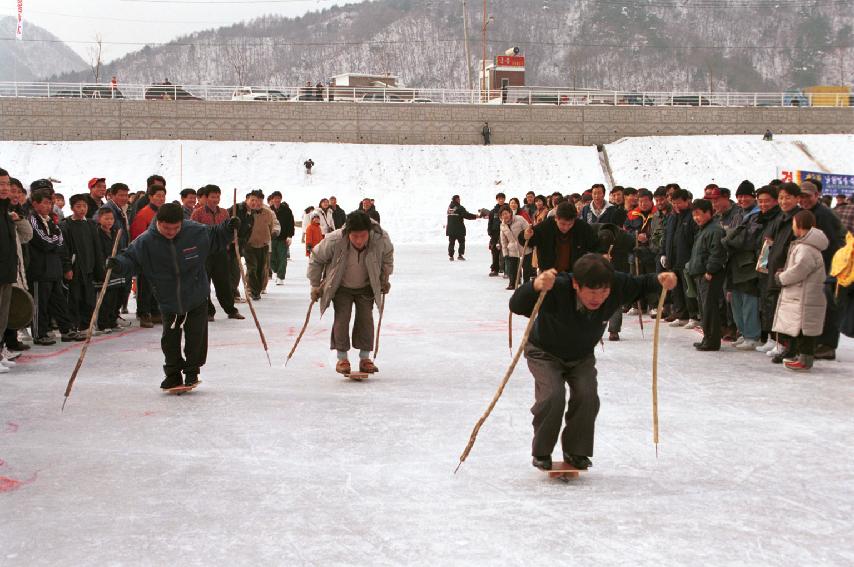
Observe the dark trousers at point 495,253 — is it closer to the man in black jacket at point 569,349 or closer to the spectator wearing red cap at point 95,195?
the spectator wearing red cap at point 95,195

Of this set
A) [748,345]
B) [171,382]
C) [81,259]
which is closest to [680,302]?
[748,345]

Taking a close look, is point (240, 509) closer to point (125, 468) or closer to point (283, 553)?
point (283, 553)

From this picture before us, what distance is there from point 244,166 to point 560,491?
39.0 metres

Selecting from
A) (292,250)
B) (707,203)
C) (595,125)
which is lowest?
(292,250)

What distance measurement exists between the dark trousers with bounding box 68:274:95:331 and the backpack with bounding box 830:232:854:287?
8.25m

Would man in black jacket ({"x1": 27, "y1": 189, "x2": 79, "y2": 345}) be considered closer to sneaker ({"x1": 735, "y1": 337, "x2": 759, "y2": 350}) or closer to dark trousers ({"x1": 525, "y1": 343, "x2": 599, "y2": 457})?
dark trousers ({"x1": 525, "y1": 343, "x2": 599, "y2": 457})

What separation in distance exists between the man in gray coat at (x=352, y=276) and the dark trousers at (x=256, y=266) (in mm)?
6670

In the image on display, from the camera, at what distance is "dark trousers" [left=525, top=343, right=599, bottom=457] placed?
517 cm

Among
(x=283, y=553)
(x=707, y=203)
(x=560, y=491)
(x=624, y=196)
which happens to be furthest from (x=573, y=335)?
(x=624, y=196)

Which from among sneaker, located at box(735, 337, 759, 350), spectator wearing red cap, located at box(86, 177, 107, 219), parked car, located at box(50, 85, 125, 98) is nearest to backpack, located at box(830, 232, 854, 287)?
sneaker, located at box(735, 337, 759, 350)

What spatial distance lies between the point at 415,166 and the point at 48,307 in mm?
34092

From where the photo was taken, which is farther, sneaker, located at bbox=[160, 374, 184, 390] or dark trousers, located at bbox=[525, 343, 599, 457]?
sneaker, located at bbox=[160, 374, 184, 390]

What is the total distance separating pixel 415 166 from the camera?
43.9 meters

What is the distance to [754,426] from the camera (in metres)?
6.59
